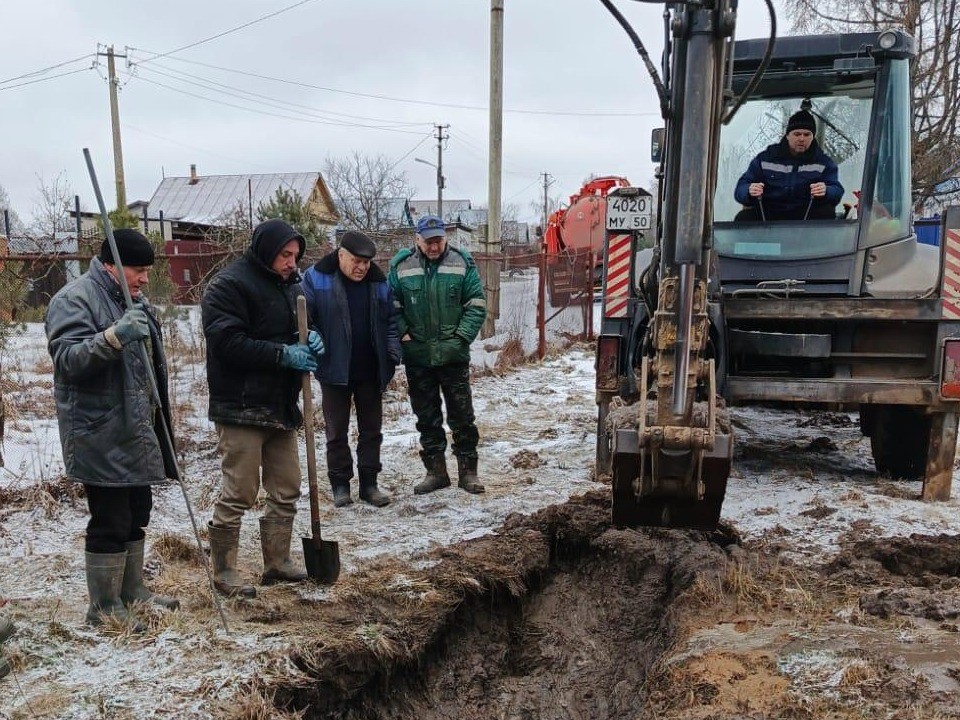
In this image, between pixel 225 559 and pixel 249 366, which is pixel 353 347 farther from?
pixel 225 559

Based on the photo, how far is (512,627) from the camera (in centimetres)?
421

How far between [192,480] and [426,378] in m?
1.95

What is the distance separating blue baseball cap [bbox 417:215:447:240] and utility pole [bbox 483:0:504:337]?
6621mm

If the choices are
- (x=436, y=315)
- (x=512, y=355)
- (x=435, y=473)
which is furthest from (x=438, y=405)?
(x=512, y=355)

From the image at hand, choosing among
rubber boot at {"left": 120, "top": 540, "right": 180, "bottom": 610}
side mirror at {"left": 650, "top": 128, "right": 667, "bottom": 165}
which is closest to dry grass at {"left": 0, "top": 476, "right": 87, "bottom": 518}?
rubber boot at {"left": 120, "top": 540, "right": 180, "bottom": 610}

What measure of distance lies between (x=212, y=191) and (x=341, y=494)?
1613 inches

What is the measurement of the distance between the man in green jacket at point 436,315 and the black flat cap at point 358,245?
43 cm

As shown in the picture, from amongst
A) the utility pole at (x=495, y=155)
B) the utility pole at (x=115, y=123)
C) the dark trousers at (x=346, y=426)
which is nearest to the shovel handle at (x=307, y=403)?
the dark trousers at (x=346, y=426)

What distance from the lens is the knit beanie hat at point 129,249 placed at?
333 cm

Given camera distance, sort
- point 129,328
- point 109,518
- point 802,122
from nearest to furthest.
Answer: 1. point 129,328
2. point 109,518
3. point 802,122

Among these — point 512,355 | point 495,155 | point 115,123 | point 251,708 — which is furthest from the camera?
point 115,123

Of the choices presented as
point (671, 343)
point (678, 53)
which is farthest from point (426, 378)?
point (678, 53)

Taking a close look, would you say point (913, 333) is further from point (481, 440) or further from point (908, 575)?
point (481, 440)

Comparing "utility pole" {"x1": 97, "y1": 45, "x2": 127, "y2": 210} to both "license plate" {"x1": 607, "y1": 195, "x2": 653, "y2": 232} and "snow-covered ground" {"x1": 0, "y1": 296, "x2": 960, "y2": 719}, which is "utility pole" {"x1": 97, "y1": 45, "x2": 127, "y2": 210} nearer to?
"snow-covered ground" {"x1": 0, "y1": 296, "x2": 960, "y2": 719}
